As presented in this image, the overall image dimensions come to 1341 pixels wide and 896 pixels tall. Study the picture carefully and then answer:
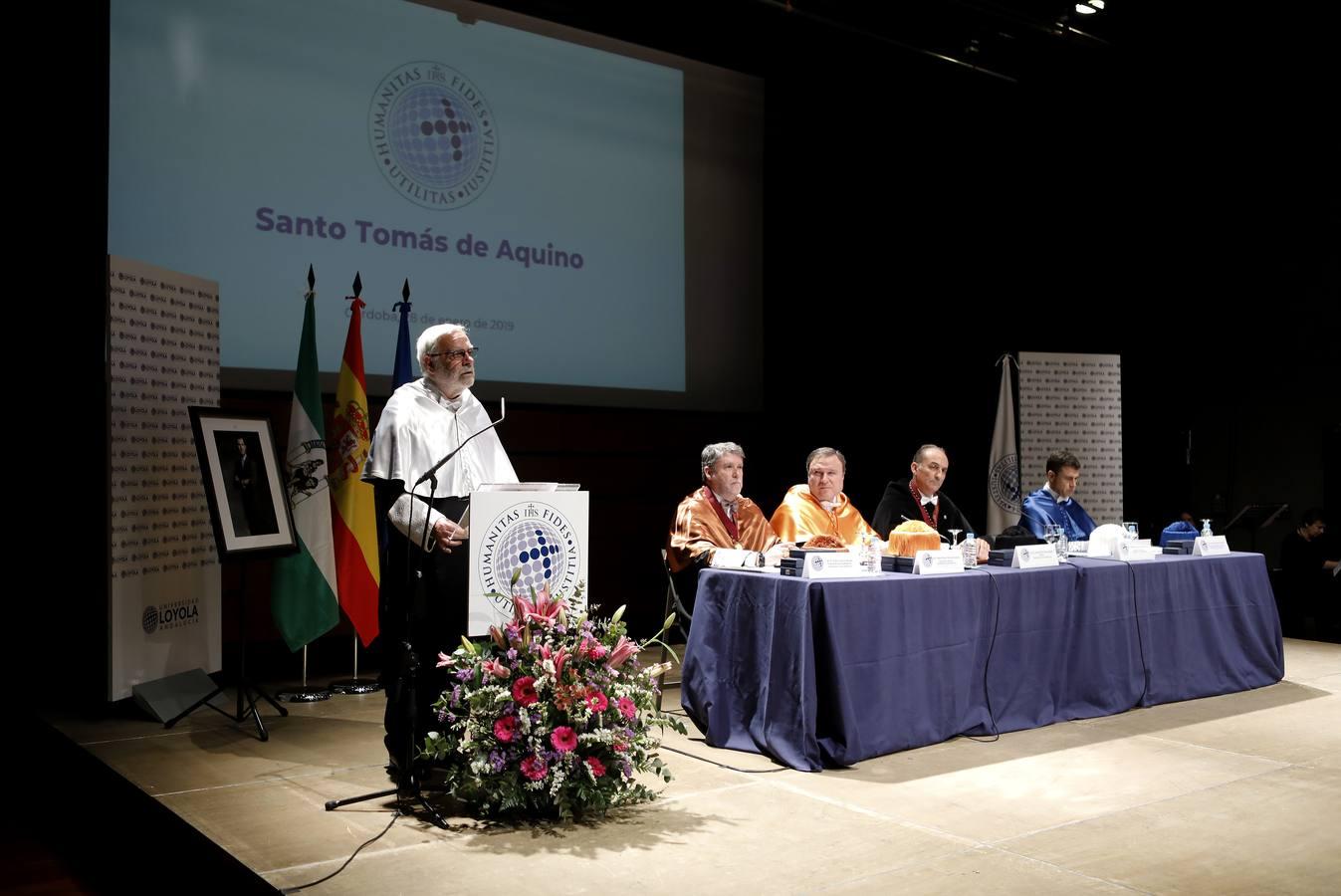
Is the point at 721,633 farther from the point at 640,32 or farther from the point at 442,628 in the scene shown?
the point at 640,32

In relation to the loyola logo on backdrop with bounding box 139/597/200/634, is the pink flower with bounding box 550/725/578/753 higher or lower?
lower

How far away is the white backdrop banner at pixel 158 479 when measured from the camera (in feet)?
14.8

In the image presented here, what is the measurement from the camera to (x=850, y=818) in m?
3.27

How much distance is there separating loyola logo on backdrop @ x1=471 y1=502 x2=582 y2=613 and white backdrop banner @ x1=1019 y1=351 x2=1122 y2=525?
4.87m

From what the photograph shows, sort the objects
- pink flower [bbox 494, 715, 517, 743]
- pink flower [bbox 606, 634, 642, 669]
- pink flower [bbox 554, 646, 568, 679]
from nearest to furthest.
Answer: pink flower [bbox 494, 715, 517, 743] < pink flower [bbox 554, 646, 568, 679] < pink flower [bbox 606, 634, 642, 669]

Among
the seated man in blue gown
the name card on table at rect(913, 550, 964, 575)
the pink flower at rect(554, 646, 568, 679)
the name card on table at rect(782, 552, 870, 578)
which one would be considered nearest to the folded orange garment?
the name card on table at rect(913, 550, 964, 575)

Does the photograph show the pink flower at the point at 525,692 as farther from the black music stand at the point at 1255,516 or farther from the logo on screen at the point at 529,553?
the black music stand at the point at 1255,516

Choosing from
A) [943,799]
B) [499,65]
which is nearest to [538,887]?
[943,799]

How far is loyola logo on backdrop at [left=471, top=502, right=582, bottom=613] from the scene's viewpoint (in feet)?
10.4

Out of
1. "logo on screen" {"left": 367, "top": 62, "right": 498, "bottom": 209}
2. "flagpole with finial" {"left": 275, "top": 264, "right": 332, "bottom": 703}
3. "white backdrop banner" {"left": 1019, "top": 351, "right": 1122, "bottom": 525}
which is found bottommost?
"flagpole with finial" {"left": 275, "top": 264, "right": 332, "bottom": 703}

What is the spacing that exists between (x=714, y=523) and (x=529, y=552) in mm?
1699

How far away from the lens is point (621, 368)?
276 inches

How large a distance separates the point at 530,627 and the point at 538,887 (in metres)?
0.77

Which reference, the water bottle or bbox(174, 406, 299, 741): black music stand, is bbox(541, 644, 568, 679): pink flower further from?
bbox(174, 406, 299, 741): black music stand
